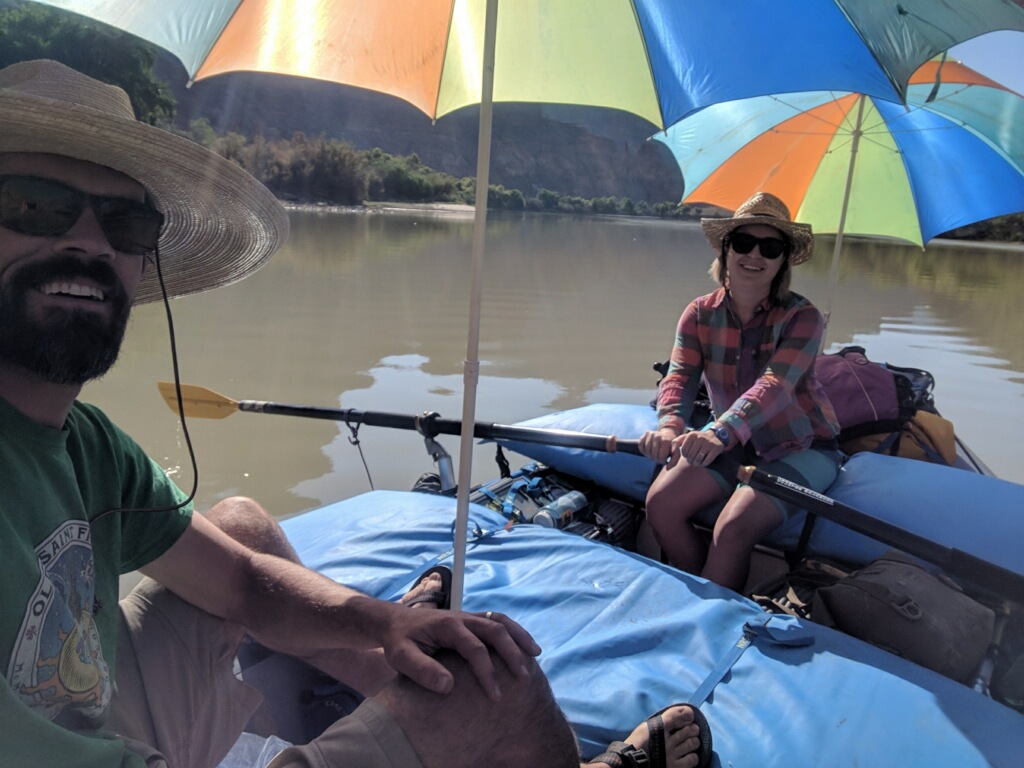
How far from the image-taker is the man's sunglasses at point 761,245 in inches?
101

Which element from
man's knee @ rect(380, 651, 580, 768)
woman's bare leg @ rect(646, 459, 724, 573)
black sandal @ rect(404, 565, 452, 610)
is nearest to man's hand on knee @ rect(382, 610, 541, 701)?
man's knee @ rect(380, 651, 580, 768)

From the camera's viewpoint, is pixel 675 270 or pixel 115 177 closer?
pixel 115 177

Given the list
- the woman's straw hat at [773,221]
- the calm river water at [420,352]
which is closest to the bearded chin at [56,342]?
the woman's straw hat at [773,221]

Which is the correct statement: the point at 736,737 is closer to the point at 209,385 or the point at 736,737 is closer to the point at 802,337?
the point at 802,337

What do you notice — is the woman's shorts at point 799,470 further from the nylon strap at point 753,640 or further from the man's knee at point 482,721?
the man's knee at point 482,721

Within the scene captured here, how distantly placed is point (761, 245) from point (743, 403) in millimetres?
563

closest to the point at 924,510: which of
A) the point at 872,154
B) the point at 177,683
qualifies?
the point at 177,683

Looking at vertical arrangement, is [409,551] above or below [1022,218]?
below

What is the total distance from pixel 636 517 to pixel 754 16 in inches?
71.4

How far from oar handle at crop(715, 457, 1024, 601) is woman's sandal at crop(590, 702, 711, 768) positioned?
0.75m

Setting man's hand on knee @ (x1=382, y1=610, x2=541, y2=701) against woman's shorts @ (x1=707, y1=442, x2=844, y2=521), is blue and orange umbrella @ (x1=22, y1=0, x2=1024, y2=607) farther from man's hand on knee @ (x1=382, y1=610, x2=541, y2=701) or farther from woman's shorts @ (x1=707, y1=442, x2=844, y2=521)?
woman's shorts @ (x1=707, y1=442, x2=844, y2=521)

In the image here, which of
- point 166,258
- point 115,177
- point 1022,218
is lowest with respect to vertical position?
point 166,258

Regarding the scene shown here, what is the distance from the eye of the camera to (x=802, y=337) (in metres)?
2.51

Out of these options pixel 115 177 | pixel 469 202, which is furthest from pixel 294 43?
pixel 469 202
